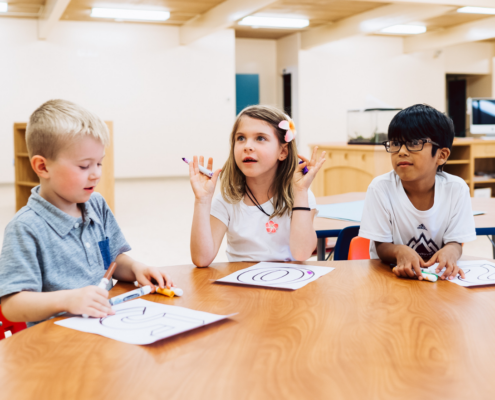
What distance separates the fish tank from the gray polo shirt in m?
4.16

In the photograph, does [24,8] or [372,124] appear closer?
[372,124]

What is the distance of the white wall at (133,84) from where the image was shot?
8.77 m

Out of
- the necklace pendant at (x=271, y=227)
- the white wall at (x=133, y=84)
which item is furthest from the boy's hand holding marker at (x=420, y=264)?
the white wall at (x=133, y=84)

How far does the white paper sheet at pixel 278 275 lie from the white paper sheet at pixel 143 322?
240mm

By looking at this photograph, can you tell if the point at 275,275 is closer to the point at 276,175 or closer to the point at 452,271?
the point at 452,271

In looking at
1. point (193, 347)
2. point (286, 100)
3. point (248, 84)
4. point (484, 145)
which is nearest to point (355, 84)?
point (286, 100)

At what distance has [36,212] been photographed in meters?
1.08

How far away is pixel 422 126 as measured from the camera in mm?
1414

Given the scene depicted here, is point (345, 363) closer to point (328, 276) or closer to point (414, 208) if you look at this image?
point (328, 276)

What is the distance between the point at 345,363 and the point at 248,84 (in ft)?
34.1

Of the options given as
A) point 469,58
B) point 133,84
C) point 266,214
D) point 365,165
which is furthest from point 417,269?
point 469,58

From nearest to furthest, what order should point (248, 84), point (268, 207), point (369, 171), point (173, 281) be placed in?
1. point (173, 281)
2. point (268, 207)
3. point (369, 171)
4. point (248, 84)

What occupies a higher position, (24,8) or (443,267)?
(24,8)

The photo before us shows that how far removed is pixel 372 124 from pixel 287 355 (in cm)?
595
